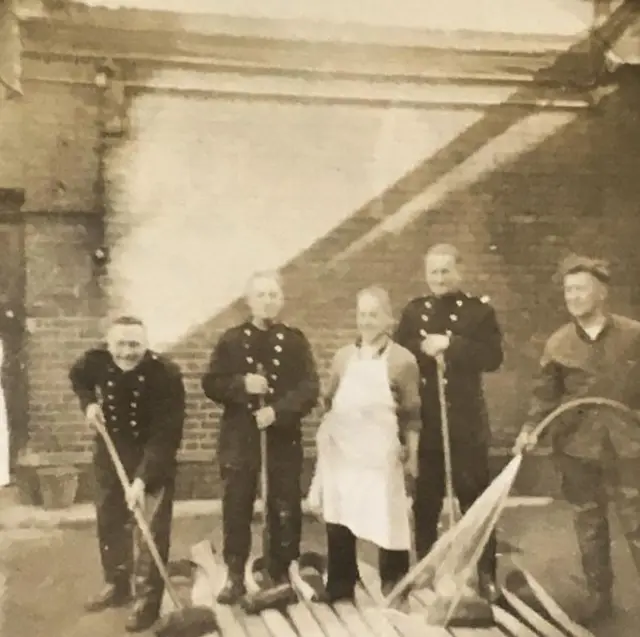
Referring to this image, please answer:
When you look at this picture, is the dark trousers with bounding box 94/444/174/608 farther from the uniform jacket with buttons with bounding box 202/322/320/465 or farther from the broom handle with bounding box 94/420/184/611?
the uniform jacket with buttons with bounding box 202/322/320/465

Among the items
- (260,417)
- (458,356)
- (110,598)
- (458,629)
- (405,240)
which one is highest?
(405,240)

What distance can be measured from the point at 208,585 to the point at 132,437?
32cm

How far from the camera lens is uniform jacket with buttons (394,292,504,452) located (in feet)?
6.17

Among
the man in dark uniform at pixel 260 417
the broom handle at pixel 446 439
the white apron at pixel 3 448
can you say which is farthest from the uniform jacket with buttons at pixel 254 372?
the white apron at pixel 3 448

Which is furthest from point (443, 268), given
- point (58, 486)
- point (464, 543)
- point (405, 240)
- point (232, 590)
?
point (58, 486)

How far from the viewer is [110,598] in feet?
5.73

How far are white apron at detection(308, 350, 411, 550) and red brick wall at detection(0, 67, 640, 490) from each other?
0.07m

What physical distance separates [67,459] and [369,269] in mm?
707

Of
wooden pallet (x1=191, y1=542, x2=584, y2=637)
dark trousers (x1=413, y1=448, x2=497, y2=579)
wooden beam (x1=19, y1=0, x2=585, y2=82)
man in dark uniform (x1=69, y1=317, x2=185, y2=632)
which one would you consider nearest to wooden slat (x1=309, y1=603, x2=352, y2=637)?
wooden pallet (x1=191, y1=542, x2=584, y2=637)

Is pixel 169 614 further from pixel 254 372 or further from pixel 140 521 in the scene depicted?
pixel 254 372

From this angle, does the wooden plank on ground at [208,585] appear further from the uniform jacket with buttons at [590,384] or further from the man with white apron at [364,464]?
the uniform jacket with buttons at [590,384]

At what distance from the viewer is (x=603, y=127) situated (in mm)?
1954

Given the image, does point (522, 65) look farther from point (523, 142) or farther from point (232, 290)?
point (232, 290)

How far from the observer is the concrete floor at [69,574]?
67.6 inches
